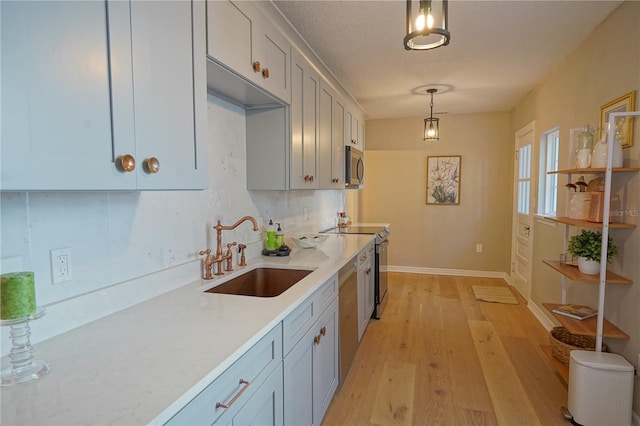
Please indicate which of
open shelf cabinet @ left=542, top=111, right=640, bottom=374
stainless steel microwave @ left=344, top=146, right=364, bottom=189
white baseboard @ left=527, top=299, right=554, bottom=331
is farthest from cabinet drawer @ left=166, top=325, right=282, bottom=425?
white baseboard @ left=527, top=299, right=554, bottom=331

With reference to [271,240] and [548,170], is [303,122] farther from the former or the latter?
[548,170]

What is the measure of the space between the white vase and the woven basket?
464 mm

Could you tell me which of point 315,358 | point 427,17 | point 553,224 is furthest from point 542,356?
point 427,17

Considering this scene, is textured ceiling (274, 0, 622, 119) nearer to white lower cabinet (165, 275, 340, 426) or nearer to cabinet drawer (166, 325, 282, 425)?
white lower cabinet (165, 275, 340, 426)

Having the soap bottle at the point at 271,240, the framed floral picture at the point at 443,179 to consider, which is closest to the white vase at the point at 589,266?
the soap bottle at the point at 271,240

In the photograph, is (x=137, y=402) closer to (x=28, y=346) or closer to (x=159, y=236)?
(x=28, y=346)

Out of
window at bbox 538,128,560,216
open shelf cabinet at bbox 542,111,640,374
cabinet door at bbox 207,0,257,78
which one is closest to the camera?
cabinet door at bbox 207,0,257,78

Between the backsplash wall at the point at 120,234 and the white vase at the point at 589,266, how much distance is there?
216cm

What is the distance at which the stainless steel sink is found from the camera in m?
2.04

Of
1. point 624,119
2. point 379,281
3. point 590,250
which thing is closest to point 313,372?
point 590,250

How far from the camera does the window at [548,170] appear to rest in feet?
11.6

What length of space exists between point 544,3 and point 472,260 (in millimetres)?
3880

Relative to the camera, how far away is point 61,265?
1.15 metres

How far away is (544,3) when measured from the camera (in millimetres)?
2197
